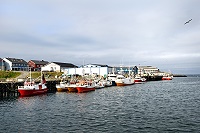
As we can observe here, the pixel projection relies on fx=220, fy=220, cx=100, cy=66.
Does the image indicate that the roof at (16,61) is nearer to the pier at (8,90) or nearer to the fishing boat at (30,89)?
the pier at (8,90)

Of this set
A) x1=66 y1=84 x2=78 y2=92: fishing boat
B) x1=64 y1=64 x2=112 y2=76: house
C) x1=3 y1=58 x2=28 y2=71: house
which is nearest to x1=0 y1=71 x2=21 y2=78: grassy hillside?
x1=3 y1=58 x2=28 y2=71: house

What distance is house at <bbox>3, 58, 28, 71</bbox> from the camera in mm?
120062

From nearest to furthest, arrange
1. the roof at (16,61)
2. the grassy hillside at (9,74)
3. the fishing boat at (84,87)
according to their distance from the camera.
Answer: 1. the fishing boat at (84,87)
2. the grassy hillside at (9,74)
3. the roof at (16,61)

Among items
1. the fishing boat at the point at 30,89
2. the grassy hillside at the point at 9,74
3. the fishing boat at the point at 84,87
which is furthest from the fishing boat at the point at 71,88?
the grassy hillside at the point at 9,74

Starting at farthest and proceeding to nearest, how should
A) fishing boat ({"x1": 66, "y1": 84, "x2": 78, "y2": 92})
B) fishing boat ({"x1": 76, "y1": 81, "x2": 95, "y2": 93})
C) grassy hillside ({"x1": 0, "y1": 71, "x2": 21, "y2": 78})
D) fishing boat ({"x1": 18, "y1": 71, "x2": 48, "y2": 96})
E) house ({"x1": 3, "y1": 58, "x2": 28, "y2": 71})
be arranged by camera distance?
house ({"x1": 3, "y1": 58, "x2": 28, "y2": 71}) < grassy hillside ({"x1": 0, "y1": 71, "x2": 21, "y2": 78}) < fishing boat ({"x1": 66, "y1": 84, "x2": 78, "y2": 92}) < fishing boat ({"x1": 76, "y1": 81, "x2": 95, "y2": 93}) < fishing boat ({"x1": 18, "y1": 71, "x2": 48, "y2": 96})

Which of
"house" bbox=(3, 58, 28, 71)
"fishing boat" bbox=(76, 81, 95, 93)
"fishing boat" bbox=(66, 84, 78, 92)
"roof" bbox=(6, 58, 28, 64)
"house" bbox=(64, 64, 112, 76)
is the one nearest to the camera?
"fishing boat" bbox=(76, 81, 95, 93)

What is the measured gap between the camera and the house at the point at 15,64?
120062mm

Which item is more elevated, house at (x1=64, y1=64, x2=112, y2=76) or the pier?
house at (x1=64, y1=64, x2=112, y2=76)

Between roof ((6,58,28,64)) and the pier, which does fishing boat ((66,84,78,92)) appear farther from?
roof ((6,58,28,64))

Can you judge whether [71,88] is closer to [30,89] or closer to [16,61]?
[30,89]

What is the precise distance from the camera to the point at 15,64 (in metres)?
123

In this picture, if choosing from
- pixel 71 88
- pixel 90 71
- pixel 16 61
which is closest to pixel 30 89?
pixel 71 88

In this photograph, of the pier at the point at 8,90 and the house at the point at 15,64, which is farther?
the house at the point at 15,64

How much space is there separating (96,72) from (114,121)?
100.0 meters
